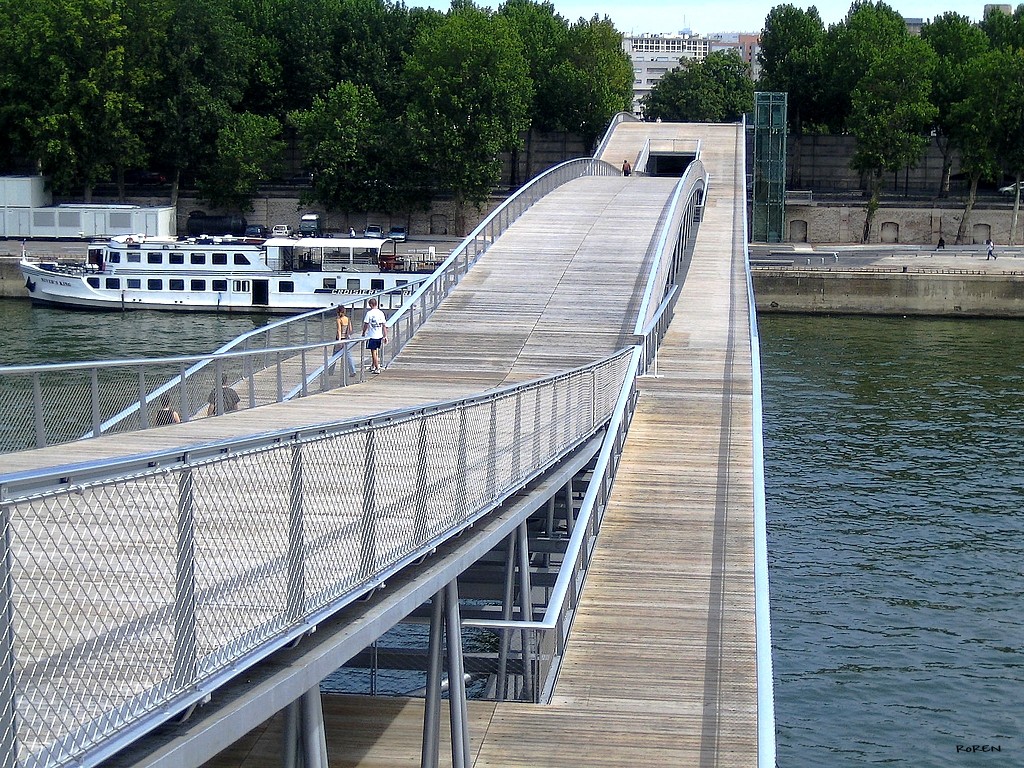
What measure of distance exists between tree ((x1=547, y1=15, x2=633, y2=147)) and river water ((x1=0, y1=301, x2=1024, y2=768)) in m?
32.1

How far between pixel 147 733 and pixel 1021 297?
53046mm

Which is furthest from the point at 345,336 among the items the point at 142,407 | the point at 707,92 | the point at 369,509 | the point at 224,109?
the point at 707,92

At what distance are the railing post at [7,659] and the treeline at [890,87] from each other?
66.7 metres

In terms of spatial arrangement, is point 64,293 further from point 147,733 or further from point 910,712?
point 147,733

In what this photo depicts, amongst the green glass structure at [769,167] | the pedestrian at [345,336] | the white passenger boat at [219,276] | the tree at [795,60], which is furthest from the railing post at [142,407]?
the tree at [795,60]

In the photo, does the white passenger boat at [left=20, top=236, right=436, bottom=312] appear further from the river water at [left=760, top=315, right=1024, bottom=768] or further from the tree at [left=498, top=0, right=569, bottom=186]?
the tree at [left=498, top=0, right=569, bottom=186]

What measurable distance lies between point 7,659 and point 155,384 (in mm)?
11751

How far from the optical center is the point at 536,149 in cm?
8100

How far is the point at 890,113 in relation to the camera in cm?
6975

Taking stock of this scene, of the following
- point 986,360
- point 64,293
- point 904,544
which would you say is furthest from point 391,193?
point 904,544

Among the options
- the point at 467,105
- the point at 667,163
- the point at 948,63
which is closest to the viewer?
the point at 667,163

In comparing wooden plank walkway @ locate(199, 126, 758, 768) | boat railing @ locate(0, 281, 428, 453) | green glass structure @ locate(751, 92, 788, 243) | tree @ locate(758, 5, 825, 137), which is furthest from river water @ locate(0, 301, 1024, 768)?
tree @ locate(758, 5, 825, 137)

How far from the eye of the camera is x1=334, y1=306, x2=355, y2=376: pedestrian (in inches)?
898

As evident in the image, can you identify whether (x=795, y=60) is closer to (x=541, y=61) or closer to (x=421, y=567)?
(x=541, y=61)
